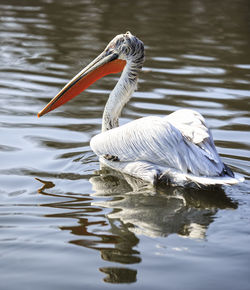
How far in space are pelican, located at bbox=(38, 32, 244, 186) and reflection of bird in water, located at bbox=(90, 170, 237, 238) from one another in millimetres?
103

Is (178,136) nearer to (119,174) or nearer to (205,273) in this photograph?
(119,174)

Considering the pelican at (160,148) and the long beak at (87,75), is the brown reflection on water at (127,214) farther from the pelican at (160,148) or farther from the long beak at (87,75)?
the long beak at (87,75)

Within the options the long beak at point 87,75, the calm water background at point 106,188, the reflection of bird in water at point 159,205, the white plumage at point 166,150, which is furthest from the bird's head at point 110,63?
the reflection of bird in water at point 159,205

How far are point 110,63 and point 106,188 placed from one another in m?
1.26

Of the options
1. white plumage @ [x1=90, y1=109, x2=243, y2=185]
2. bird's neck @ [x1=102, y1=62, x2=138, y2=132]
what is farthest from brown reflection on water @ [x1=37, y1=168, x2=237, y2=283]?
bird's neck @ [x1=102, y1=62, x2=138, y2=132]

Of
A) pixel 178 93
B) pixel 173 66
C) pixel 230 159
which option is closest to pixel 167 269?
pixel 230 159

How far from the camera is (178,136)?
13.1 ft

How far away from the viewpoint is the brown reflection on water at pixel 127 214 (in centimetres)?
315

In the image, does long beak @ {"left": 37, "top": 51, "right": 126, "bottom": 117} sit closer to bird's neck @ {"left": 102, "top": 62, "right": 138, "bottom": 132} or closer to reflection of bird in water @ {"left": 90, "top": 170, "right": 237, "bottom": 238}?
bird's neck @ {"left": 102, "top": 62, "right": 138, "bottom": 132}

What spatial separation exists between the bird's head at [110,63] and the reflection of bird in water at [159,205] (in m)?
0.87

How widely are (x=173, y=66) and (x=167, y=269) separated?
5.32 meters

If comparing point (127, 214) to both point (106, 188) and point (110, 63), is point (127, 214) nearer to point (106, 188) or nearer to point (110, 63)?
point (106, 188)

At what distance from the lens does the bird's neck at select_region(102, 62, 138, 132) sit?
485 cm

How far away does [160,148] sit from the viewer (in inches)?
158
